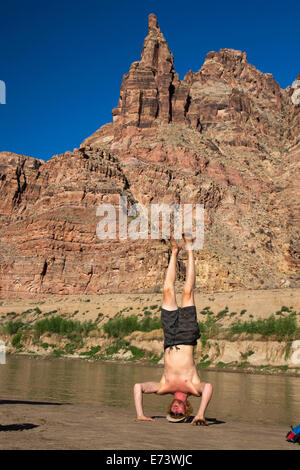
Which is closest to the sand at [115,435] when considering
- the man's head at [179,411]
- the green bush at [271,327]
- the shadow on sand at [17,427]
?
the shadow on sand at [17,427]

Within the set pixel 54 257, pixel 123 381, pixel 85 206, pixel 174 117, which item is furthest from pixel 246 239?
pixel 123 381

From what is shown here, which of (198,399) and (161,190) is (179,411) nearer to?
(198,399)

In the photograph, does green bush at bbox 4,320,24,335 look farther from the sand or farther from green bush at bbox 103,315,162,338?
the sand

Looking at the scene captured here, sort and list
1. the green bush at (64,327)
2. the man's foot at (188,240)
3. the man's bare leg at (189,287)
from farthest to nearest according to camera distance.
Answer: the green bush at (64,327) < the man's foot at (188,240) < the man's bare leg at (189,287)

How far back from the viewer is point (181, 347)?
7789 millimetres

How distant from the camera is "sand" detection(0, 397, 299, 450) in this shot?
556 centimetres

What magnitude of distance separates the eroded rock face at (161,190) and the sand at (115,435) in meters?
62.0

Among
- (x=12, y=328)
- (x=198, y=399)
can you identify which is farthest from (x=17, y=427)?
(x=12, y=328)

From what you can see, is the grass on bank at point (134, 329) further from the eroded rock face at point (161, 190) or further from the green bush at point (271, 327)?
the eroded rock face at point (161, 190)

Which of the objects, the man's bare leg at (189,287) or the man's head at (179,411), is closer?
the man's bare leg at (189,287)

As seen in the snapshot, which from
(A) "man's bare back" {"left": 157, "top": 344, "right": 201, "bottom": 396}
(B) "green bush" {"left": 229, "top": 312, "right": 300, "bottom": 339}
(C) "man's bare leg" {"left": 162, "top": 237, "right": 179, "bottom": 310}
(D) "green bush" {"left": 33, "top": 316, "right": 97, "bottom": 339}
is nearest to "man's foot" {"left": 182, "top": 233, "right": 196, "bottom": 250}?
(C) "man's bare leg" {"left": 162, "top": 237, "right": 179, "bottom": 310}

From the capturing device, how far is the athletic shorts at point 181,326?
25.2ft

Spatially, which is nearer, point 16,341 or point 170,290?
point 170,290

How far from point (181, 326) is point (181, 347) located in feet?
1.21
